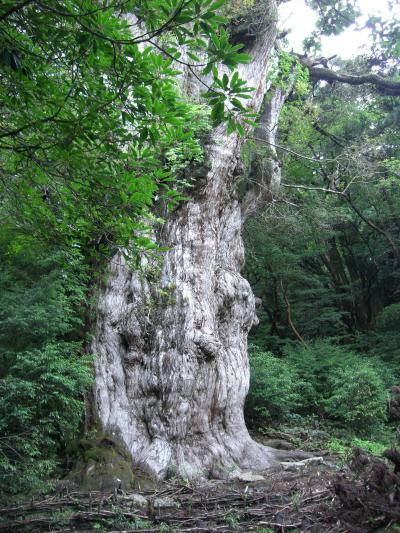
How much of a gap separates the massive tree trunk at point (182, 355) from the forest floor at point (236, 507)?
696mm

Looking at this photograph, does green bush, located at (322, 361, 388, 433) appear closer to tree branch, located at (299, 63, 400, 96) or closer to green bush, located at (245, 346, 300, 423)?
green bush, located at (245, 346, 300, 423)

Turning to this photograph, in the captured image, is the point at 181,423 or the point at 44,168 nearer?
the point at 44,168

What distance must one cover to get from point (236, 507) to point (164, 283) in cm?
329

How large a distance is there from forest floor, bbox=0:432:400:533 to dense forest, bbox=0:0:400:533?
0.02 meters

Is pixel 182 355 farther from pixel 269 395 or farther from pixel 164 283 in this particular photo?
pixel 269 395

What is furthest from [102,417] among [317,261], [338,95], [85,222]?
[317,261]

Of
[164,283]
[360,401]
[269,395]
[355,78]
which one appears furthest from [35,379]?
[355,78]

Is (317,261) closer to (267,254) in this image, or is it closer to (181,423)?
(267,254)

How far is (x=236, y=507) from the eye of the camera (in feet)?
15.7

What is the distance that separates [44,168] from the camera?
306 cm

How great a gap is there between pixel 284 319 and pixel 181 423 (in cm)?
1138

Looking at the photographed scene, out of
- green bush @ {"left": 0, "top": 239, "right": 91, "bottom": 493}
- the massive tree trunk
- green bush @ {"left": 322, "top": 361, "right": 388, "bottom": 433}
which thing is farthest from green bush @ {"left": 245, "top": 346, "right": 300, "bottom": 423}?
green bush @ {"left": 0, "top": 239, "right": 91, "bottom": 493}

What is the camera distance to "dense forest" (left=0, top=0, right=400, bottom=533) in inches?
113

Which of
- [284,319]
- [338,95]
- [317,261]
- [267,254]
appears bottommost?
[284,319]
